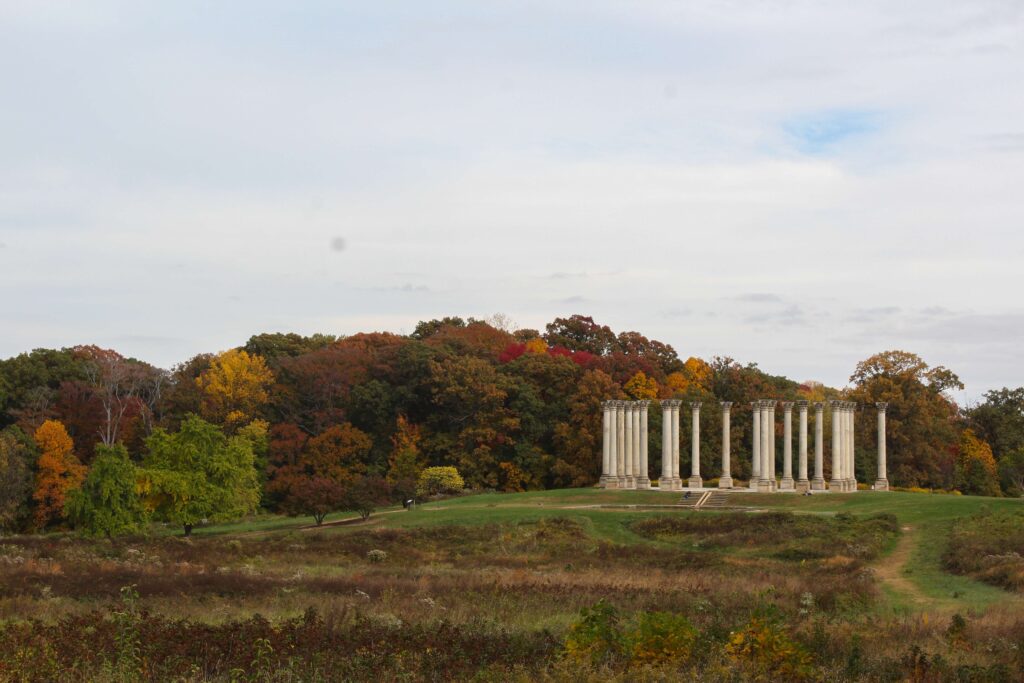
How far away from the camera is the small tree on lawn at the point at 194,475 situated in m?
60.1

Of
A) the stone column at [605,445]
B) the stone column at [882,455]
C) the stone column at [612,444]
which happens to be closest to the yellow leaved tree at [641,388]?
the stone column at [605,445]

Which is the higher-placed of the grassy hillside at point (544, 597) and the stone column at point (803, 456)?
the stone column at point (803, 456)

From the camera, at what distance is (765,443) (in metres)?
69.1

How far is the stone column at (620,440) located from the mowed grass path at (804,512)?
449 centimetres

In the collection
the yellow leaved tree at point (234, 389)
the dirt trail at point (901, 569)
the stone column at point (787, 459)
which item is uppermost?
the yellow leaved tree at point (234, 389)

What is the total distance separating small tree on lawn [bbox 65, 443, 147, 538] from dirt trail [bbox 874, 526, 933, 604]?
33.7 m

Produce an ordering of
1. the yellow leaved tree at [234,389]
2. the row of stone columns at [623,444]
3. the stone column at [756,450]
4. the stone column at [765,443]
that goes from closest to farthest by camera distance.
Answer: the stone column at [765,443] < the stone column at [756,450] < the row of stone columns at [623,444] < the yellow leaved tree at [234,389]

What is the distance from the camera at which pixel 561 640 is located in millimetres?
21078

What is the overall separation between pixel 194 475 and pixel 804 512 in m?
30.0

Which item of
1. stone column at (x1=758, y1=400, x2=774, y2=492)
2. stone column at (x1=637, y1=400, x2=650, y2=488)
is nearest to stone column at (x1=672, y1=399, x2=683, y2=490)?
stone column at (x1=637, y1=400, x2=650, y2=488)

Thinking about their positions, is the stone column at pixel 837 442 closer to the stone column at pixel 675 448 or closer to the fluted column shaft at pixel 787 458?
the fluted column shaft at pixel 787 458

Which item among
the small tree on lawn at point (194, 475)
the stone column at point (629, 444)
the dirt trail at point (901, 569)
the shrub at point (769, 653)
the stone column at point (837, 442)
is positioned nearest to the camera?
the shrub at point (769, 653)

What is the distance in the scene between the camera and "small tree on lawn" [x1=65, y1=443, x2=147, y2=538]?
182 feet

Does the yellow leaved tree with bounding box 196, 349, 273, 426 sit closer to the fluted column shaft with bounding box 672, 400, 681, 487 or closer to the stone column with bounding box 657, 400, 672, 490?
the stone column with bounding box 657, 400, 672, 490
